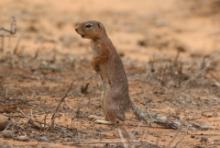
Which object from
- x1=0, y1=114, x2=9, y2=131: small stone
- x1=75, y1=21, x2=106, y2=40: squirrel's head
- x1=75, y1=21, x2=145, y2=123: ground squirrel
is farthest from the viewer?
x1=75, y1=21, x2=106, y2=40: squirrel's head

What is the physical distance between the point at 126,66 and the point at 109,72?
4.10 metres

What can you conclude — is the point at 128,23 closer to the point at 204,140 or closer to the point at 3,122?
the point at 204,140

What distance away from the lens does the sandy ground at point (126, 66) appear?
25.1 feet

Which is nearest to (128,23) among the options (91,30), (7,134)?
(91,30)

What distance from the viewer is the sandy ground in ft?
25.1

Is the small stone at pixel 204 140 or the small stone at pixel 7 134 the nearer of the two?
the small stone at pixel 7 134

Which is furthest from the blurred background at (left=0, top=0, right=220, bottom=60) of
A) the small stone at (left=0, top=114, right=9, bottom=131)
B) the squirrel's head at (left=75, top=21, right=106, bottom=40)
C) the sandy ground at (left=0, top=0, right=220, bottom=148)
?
the small stone at (left=0, top=114, right=9, bottom=131)

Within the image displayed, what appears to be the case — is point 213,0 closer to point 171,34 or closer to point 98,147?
point 171,34

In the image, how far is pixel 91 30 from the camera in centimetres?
870

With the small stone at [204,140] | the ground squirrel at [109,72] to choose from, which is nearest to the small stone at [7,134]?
the ground squirrel at [109,72]

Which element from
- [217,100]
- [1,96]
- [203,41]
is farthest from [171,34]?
[1,96]

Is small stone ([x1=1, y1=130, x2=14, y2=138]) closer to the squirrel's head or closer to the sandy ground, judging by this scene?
the sandy ground

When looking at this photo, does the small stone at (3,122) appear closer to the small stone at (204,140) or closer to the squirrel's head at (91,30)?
the squirrel's head at (91,30)

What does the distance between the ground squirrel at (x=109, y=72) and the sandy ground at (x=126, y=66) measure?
0.19m
